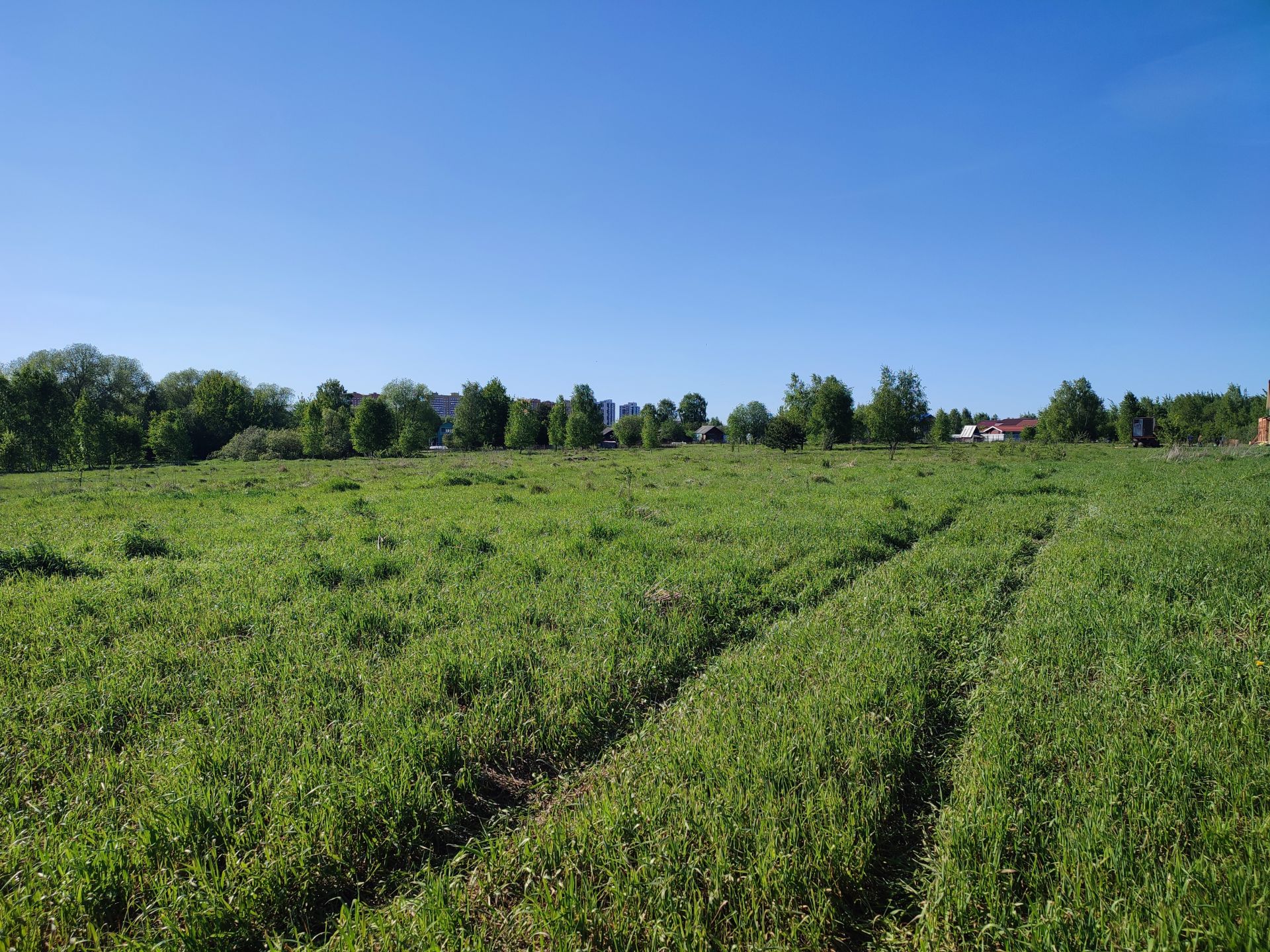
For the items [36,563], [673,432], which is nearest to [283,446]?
[36,563]

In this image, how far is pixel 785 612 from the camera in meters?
7.51

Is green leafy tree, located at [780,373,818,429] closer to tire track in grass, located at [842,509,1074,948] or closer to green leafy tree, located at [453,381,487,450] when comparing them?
green leafy tree, located at [453,381,487,450]

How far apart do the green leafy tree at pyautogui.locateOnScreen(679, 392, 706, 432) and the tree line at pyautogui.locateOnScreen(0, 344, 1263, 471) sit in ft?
A: 163

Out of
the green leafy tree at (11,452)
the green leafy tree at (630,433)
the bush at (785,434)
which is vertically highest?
the green leafy tree at (630,433)

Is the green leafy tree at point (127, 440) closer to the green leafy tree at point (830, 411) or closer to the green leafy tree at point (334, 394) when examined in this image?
the green leafy tree at point (334, 394)

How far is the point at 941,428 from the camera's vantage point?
116500 mm

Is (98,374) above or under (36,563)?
above

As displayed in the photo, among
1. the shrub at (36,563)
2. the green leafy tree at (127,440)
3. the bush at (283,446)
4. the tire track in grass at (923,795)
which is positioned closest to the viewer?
the tire track in grass at (923,795)

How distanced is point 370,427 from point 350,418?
8264 millimetres

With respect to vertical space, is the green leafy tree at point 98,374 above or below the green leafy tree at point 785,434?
above

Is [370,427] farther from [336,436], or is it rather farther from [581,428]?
[581,428]

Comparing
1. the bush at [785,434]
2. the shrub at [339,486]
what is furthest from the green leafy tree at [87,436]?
the bush at [785,434]

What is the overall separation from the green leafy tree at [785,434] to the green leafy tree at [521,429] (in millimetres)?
35873

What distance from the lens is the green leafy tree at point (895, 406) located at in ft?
221
